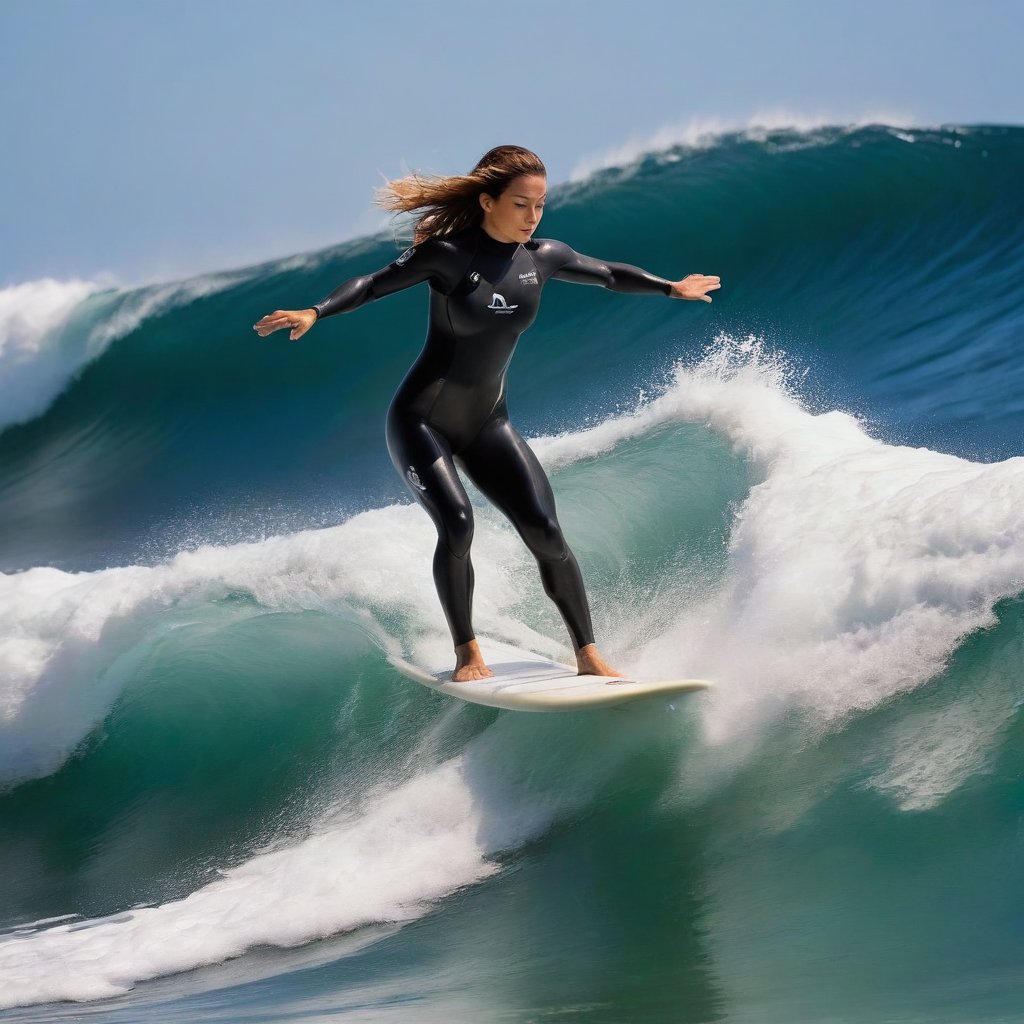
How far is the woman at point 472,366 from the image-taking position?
3992mm

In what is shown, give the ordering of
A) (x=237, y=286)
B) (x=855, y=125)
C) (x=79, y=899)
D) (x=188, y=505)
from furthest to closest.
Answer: (x=237, y=286)
(x=855, y=125)
(x=188, y=505)
(x=79, y=899)

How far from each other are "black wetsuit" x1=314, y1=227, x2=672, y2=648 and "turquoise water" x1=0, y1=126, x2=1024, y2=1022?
23.6 inches

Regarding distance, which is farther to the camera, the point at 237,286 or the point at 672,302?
the point at 237,286

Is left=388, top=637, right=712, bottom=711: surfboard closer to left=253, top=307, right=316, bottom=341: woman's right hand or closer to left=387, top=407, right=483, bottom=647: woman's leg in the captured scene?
left=387, top=407, right=483, bottom=647: woman's leg

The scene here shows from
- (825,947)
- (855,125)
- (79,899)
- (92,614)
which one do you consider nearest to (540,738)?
(825,947)

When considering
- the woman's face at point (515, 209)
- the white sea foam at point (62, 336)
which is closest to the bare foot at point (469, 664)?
the woman's face at point (515, 209)

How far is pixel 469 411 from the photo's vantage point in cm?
420

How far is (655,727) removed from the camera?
4082 mm

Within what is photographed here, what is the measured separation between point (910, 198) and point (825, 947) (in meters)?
10.8

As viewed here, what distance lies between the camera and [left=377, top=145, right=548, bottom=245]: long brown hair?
3.97m

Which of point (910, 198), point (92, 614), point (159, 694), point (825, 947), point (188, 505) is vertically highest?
point (910, 198)

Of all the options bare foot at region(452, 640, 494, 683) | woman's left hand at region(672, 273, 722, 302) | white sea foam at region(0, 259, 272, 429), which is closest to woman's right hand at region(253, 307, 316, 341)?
bare foot at region(452, 640, 494, 683)

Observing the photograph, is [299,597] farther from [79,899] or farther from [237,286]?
[237,286]

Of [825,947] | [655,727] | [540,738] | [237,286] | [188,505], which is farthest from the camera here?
[237,286]
